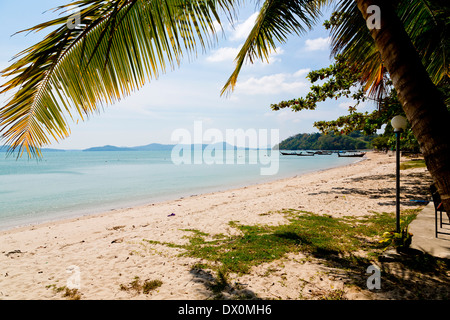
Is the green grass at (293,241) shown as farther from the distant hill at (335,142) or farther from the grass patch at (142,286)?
the distant hill at (335,142)

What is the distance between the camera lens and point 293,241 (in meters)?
5.15

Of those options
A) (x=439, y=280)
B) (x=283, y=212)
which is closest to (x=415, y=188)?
(x=283, y=212)

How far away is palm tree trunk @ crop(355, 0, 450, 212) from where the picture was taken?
55.6 inches

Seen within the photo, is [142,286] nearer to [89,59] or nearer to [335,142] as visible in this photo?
[89,59]

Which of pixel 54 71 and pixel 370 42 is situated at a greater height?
pixel 370 42

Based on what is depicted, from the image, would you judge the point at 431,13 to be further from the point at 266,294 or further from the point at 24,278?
the point at 24,278

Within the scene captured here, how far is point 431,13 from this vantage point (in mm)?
2920

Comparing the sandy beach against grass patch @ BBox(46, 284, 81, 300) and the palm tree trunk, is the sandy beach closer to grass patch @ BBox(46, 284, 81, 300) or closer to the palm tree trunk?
grass patch @ BBox(46, 284, 81, 300)

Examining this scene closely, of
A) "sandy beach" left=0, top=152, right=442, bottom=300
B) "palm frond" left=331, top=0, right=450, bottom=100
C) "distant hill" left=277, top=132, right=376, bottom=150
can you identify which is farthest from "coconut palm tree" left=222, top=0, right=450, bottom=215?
"distant hill" left=277, top=132, right=376, bottom=150

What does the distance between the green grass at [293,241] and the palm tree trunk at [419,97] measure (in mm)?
3222

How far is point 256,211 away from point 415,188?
792 cm

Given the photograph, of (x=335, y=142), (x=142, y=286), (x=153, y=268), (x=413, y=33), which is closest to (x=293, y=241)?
(x=153, y=268)

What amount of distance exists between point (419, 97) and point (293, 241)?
4.27 meters

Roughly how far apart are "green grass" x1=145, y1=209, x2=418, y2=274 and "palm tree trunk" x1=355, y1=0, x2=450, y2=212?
322cm
